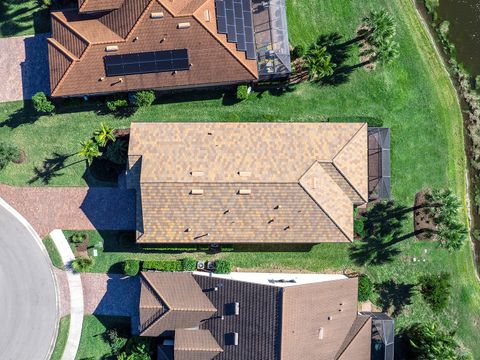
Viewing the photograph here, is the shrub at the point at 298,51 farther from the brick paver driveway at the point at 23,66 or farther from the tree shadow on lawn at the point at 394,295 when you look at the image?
the brick paver driveway at the point at 23,66

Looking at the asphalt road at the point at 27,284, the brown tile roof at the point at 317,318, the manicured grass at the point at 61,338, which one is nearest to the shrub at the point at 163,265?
the manicured grass at the point at 61,338

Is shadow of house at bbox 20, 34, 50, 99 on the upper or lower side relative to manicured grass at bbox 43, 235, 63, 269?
upper

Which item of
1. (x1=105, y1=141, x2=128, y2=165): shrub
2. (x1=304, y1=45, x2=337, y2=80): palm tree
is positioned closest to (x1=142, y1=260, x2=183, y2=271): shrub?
(x1=105, y1=141, x2=128, y2=165): shrub

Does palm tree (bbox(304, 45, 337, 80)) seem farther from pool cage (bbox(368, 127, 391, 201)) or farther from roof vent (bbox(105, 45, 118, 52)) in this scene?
roof vent (bbox(105, 45, 118, 52))

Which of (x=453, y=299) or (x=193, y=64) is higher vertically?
(x=193, y=64)

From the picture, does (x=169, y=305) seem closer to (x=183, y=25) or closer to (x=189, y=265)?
(x=189, y=265)

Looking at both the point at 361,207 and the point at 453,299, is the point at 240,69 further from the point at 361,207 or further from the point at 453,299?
the point at 453,299

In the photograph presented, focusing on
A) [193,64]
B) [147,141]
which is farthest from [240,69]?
[147,141]
